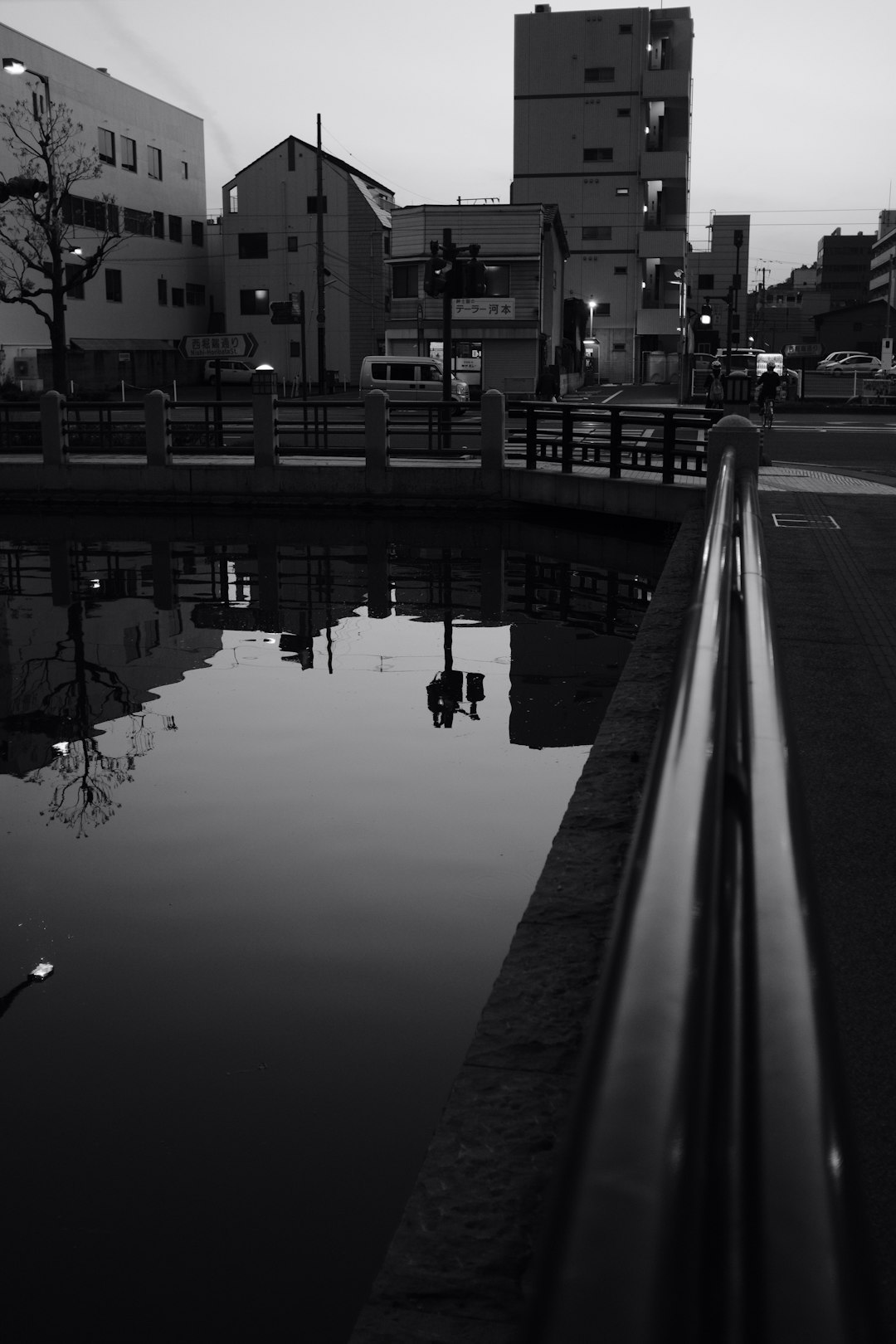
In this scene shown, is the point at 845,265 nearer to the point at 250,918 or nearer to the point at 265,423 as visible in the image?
the point at 265,423

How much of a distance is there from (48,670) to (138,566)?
641cm

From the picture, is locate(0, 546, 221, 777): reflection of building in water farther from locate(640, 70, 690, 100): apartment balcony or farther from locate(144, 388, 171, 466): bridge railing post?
locate(640, 70, 690, 100): apartment balcony

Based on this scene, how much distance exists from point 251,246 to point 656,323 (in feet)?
92.4

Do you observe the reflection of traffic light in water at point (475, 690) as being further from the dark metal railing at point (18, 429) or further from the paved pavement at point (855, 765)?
the dark metal railing at point (18, 429)

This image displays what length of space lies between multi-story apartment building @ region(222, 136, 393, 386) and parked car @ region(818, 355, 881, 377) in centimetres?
2659

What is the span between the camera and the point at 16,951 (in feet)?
19.2

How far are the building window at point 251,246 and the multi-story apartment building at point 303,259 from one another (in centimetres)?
4

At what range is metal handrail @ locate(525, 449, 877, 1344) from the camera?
873 millimetres

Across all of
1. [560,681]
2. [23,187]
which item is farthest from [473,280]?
[560,681]

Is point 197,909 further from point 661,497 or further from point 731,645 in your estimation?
point 661,497

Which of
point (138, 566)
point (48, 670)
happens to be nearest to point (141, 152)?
point (138, 566)

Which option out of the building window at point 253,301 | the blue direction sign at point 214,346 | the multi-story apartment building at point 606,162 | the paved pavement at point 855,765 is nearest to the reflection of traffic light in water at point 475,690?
the paved pavement at point 855,765

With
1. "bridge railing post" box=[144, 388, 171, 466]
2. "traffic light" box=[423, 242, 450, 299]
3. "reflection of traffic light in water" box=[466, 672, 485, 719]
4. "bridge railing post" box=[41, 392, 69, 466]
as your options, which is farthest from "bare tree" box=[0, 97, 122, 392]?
"reflection of traffic light in water" box=[466, 672, 485, 719]

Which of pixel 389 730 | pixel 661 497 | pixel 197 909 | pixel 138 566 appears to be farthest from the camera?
pixel 661 497
